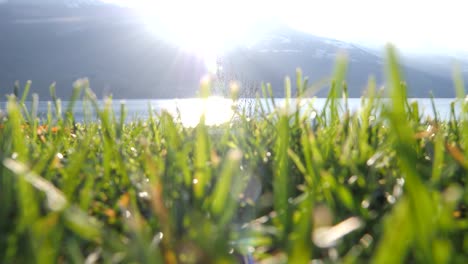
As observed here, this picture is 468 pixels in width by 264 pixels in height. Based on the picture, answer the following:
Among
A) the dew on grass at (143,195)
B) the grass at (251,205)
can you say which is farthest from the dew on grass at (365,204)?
the dew on grass at (143,195)

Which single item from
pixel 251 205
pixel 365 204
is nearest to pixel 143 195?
pixel 251 205

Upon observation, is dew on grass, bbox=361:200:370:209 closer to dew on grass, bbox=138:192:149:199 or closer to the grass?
the grass

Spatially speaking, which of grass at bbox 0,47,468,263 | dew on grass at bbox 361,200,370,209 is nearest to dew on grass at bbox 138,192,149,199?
grass at bbox 0,47,468,263

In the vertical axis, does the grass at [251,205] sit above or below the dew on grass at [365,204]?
above

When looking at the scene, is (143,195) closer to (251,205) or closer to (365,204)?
(251,205)

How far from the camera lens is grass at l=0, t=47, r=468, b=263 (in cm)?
48

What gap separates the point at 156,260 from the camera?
1.59 feet

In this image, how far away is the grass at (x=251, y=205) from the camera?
477mm

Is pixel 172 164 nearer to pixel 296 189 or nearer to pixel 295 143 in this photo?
pixel 296 189

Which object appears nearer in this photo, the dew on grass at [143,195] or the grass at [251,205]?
the grass at [251,205]

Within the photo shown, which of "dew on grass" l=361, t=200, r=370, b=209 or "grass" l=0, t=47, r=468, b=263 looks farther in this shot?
"dew on grass" l=361, t=200, r=370, b=209

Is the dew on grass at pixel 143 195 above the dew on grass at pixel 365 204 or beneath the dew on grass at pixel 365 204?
above

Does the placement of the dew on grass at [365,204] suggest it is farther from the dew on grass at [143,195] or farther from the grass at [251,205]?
the dew on grass at [143,195]

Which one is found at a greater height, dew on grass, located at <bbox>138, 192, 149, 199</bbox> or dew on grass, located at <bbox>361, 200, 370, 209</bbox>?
dew on grass, located at <bbox>138, 192, 149, 199</bbox>
